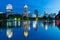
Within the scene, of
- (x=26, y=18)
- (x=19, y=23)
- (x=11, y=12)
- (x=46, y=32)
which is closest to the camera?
(x=46, y=32)

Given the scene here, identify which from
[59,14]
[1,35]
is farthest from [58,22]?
[1,35]

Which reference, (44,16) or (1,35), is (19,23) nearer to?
(44,16)

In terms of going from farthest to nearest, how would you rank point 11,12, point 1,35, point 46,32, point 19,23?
1. point 19,23
2. point 11,12
3. point 46,32
4. point 1,35

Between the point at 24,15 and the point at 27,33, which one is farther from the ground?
the point at 24,15

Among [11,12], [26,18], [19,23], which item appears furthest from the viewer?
[19,23]

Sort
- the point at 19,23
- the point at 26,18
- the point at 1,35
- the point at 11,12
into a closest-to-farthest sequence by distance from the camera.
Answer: the point at 1,35, the point at 11,12, the point at 26,18, the point at 19,23

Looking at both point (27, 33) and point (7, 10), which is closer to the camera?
point (27, 33)

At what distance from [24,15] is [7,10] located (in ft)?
1.05

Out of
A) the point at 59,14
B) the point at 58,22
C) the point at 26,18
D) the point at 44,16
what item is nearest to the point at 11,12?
the point at 26,18

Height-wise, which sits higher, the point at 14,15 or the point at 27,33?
the point at 14,15

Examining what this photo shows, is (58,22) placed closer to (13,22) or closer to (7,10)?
(13,22)

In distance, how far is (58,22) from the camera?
13.5 feet

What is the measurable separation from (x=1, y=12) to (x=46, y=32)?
0.91m

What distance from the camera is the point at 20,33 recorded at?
2975 millimetres
